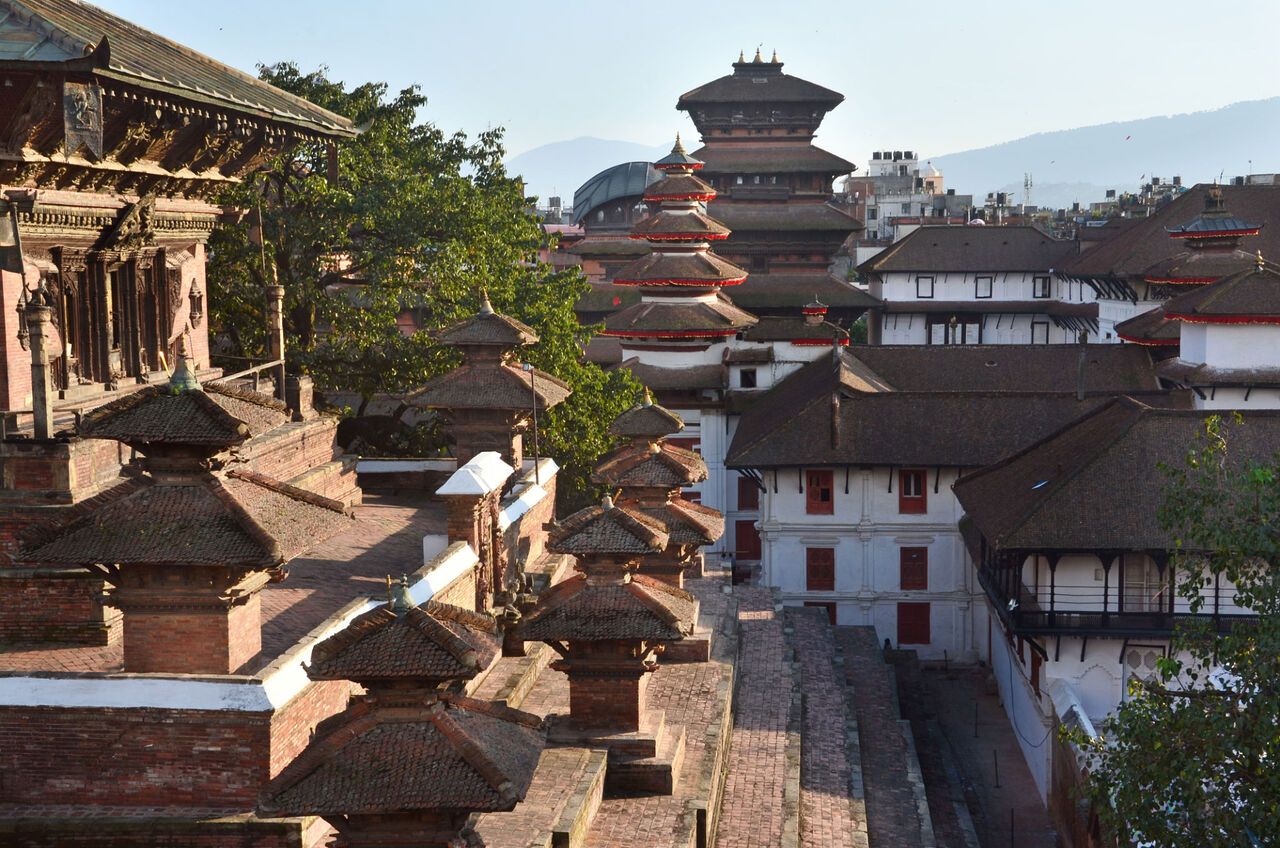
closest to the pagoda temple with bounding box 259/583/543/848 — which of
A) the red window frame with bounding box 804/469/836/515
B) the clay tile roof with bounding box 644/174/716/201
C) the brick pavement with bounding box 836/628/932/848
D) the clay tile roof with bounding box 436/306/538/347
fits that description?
the brick pavement with bounding box 836/628/932/848

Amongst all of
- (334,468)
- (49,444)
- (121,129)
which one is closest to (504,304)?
(334,468)

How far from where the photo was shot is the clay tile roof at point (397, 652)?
46.2 feet

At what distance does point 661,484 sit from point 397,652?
51.5 feet

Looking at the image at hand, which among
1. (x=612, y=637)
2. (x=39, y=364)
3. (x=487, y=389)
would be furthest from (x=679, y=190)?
(x=39, y=364)

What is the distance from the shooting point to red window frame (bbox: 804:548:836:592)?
139 feet

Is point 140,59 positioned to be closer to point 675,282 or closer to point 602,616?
point 602,616

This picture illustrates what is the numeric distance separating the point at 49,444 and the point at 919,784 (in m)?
14.7

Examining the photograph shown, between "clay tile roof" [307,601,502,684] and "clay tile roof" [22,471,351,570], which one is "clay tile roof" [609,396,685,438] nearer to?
"clay tile roof" [22,471,351,570]

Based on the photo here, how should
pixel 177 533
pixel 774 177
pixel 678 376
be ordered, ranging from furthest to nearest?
pixel 774 177 → pixel 678 376 → pixel 177 533

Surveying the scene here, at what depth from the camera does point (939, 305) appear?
75.0m

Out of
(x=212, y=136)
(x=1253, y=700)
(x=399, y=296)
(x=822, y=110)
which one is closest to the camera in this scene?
(x=1253, y=700)

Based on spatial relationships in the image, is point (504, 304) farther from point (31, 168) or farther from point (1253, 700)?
point (1253, 700)

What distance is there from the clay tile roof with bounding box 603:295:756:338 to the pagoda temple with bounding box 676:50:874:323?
10.2m

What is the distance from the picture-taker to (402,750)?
14.1m
